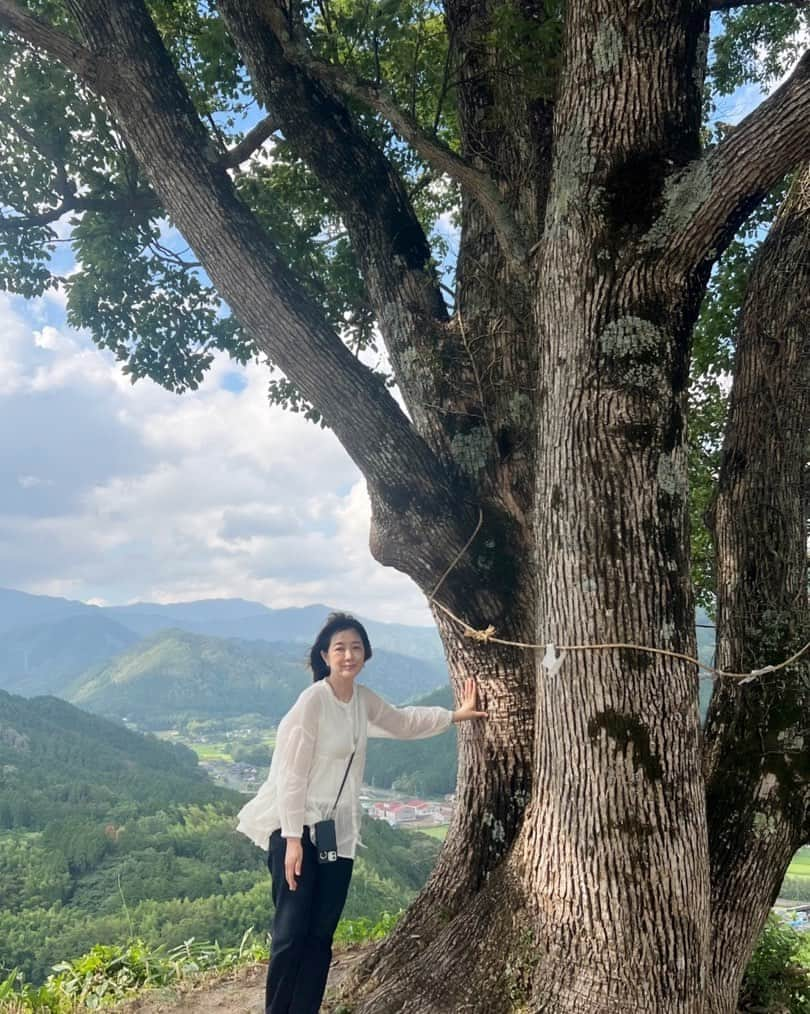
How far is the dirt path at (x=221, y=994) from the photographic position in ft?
12.9

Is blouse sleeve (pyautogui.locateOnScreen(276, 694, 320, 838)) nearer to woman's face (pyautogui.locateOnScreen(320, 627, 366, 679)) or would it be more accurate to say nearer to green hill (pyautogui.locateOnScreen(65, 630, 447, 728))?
woman's face (pyautogui.locateOnScreen(320, 627, 366, 679))

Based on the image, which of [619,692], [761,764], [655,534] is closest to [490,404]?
[655,534]

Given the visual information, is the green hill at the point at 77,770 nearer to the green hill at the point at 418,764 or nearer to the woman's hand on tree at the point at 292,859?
the green hill at the point at 418,764

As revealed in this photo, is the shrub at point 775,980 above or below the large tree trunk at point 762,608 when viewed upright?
below

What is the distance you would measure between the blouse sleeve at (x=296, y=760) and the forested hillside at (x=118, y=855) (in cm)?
1324

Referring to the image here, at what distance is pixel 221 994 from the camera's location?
4148 millimetres

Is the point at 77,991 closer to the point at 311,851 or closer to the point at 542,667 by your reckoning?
the point at 311,851

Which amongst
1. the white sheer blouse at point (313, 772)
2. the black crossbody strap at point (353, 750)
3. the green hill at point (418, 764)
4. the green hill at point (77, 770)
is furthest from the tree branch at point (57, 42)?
the green hill at point (418, 764)

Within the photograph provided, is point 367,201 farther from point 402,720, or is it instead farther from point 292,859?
point 292,859

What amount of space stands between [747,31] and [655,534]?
4.94 m

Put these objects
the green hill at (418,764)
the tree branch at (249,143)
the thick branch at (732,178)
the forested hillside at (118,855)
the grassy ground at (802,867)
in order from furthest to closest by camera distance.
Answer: the green hill at (418,764)
the grassy ground at (802,867)
the forested hillside at (118,855)
the tree branch at (249,143)
the thick branch at (732,178)

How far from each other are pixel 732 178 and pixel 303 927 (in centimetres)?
328

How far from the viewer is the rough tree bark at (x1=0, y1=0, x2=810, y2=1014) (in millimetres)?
2705

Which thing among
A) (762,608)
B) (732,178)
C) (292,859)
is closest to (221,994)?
(292,859)
